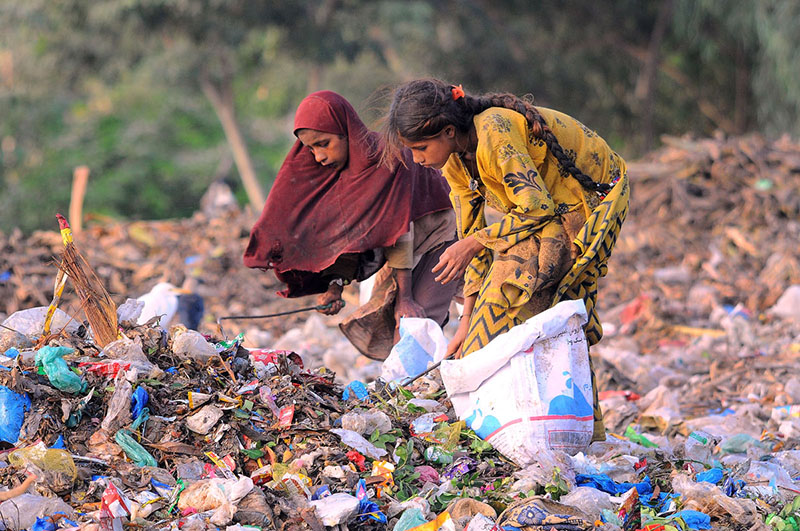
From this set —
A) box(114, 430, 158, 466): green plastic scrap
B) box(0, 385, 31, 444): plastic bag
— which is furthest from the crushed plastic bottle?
box(0, 385, 31, 444): plastic bag

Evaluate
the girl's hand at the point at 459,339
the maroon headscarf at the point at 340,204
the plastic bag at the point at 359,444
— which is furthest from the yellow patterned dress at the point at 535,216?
the maroon headscarf at the point at 340,204

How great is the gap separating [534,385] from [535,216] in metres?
0.56

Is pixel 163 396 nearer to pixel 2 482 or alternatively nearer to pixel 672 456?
pixel 2 482

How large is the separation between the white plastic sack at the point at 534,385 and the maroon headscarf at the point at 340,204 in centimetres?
117

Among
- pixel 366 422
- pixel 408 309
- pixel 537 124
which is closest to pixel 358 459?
pixel 366 422

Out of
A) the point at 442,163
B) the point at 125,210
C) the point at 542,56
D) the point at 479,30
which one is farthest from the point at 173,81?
the point at 442,163

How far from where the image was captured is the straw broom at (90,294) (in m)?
3.00

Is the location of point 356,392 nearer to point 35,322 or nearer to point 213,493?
point 213,493

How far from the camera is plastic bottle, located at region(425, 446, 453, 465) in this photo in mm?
2854

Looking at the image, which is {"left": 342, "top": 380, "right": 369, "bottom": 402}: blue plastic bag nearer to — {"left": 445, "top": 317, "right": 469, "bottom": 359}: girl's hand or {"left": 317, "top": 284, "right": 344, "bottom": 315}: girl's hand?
{"left": 445, "top": 317, "right": 469, "bottom": 359}: girl's hand

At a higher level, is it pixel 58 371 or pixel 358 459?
pixel 58 371

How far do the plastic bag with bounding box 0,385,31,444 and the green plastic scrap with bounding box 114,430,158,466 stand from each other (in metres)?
0.29

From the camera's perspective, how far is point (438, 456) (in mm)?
2865

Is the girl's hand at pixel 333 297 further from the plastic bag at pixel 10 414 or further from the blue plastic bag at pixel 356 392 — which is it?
the plastic bag at pixel 10 414
